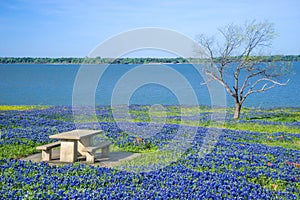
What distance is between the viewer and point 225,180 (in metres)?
9.59

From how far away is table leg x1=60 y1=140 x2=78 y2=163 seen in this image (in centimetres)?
1186

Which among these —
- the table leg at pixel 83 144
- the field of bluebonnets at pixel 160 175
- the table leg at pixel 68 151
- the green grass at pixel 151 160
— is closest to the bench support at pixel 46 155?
the table leg at pixel 68 151

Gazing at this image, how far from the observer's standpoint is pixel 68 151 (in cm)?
1191

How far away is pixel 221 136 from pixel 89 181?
32.3 feet

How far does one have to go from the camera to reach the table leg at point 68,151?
1186 cm

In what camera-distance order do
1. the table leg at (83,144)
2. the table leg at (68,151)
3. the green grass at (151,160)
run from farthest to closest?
1. the table leg at (83,144)
2. the table leg at (68,151)
3. the green grass at (151,160)

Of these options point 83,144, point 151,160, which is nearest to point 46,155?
point 83,144

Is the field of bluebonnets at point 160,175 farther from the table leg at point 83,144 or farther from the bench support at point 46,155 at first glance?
the table leg at point 83,144

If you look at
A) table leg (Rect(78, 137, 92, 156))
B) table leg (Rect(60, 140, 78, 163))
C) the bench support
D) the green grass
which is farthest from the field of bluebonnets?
table leg (Rect(78, 137, 92, 156))

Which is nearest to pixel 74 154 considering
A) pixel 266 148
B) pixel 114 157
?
pixel 114 157

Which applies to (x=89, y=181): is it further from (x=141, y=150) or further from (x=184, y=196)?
(x=141, y=150)

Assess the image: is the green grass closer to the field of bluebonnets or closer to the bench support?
the field of bluebonnets

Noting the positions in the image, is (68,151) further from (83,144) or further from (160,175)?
(160,175)

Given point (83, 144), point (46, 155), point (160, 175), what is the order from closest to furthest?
point (160, 175), point (46, 155), point (83, 144)
